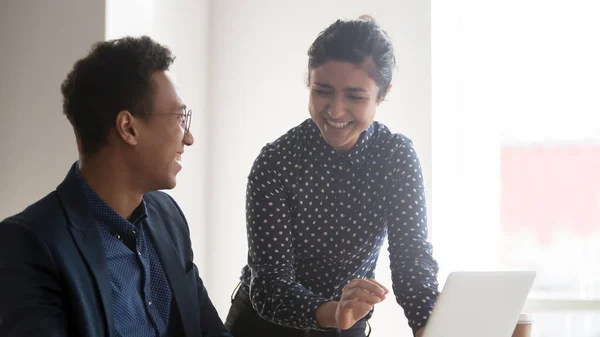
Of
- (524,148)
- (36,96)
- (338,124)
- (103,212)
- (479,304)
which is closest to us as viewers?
(479,304)

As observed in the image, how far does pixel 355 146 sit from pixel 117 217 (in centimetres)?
59

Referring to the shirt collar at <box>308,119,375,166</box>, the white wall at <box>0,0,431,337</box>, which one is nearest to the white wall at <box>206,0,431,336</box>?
the white wall at <box>0,0,431,337</box>

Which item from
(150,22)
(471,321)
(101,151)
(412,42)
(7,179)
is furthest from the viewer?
(412,42)

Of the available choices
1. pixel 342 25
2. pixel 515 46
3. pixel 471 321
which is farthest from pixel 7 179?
pixel 515 46

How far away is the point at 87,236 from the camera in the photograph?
135 cm

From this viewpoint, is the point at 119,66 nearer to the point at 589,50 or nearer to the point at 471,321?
the point at 471,321

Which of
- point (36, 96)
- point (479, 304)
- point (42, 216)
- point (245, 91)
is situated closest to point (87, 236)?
point (42, 216)

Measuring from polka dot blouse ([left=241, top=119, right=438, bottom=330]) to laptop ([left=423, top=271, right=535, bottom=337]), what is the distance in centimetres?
35

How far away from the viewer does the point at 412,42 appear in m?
3.21

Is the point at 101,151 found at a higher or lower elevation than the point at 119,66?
lower

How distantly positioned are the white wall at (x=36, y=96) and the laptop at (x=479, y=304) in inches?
70.5

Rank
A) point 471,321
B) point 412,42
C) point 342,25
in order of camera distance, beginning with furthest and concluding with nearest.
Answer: point 412,42, point 342,25, point 471,321

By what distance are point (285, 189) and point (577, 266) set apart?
2.08 metres

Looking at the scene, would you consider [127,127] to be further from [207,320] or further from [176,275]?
[207,320]
